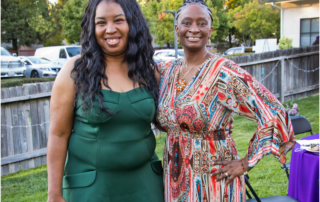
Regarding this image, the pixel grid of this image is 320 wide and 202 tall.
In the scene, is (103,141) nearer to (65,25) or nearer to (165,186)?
(165,186)

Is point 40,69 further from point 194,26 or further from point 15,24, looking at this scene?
point 15,24

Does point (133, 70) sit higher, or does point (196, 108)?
point (133, 70)

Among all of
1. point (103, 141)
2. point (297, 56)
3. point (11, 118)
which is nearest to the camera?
point (103, 141)

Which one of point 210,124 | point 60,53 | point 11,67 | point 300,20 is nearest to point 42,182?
point 210,124

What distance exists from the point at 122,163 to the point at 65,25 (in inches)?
1162

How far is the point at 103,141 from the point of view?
2.14 meters

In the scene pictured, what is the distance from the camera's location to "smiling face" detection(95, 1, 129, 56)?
2209 mm

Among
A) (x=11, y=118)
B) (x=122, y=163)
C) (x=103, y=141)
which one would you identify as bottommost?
(x=11, y=118)

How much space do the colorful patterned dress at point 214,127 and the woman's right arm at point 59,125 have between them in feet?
2.18

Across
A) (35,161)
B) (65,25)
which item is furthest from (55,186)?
(65,25)

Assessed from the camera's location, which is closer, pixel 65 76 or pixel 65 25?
pixel 65 76

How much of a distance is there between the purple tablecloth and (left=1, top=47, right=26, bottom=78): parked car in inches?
575

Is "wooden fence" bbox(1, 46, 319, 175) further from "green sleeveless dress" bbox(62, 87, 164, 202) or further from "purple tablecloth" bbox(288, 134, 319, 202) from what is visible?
"purple tablecloth" bbox(288, 134, 319, 202)

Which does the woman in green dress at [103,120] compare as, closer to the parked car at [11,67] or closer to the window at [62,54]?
the parked car at [11,67]
